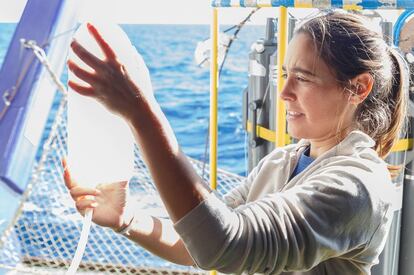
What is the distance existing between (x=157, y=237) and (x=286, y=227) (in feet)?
0.80

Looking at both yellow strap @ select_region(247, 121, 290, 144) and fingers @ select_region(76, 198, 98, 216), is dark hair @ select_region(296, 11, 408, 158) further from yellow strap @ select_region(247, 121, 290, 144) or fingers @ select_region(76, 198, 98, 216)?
yellow strap @ select_region(247, 121, 290, 144)

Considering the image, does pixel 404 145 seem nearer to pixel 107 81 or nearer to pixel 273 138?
pixel 273 138

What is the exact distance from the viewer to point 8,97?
2.02 m

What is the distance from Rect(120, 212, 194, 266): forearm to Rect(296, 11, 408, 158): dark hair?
0.29 meters

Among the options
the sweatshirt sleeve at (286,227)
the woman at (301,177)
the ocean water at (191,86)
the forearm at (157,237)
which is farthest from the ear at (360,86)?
the ocean water at (191,86)

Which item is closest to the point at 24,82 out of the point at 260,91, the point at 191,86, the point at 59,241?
the point at 59,241

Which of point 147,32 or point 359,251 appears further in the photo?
point 147,32

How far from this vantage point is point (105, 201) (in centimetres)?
73

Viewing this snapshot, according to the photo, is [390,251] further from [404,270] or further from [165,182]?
[165,182]

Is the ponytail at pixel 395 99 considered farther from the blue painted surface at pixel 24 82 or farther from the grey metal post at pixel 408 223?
the blue painted surface at pixel 24 82

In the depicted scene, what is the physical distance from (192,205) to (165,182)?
0.11 feet

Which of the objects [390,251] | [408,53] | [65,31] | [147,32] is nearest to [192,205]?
[408,53]

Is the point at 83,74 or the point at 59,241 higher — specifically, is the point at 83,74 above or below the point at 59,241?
above

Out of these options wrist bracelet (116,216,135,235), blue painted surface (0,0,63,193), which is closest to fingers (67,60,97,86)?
wrist bracelet (116,216,135,235)
